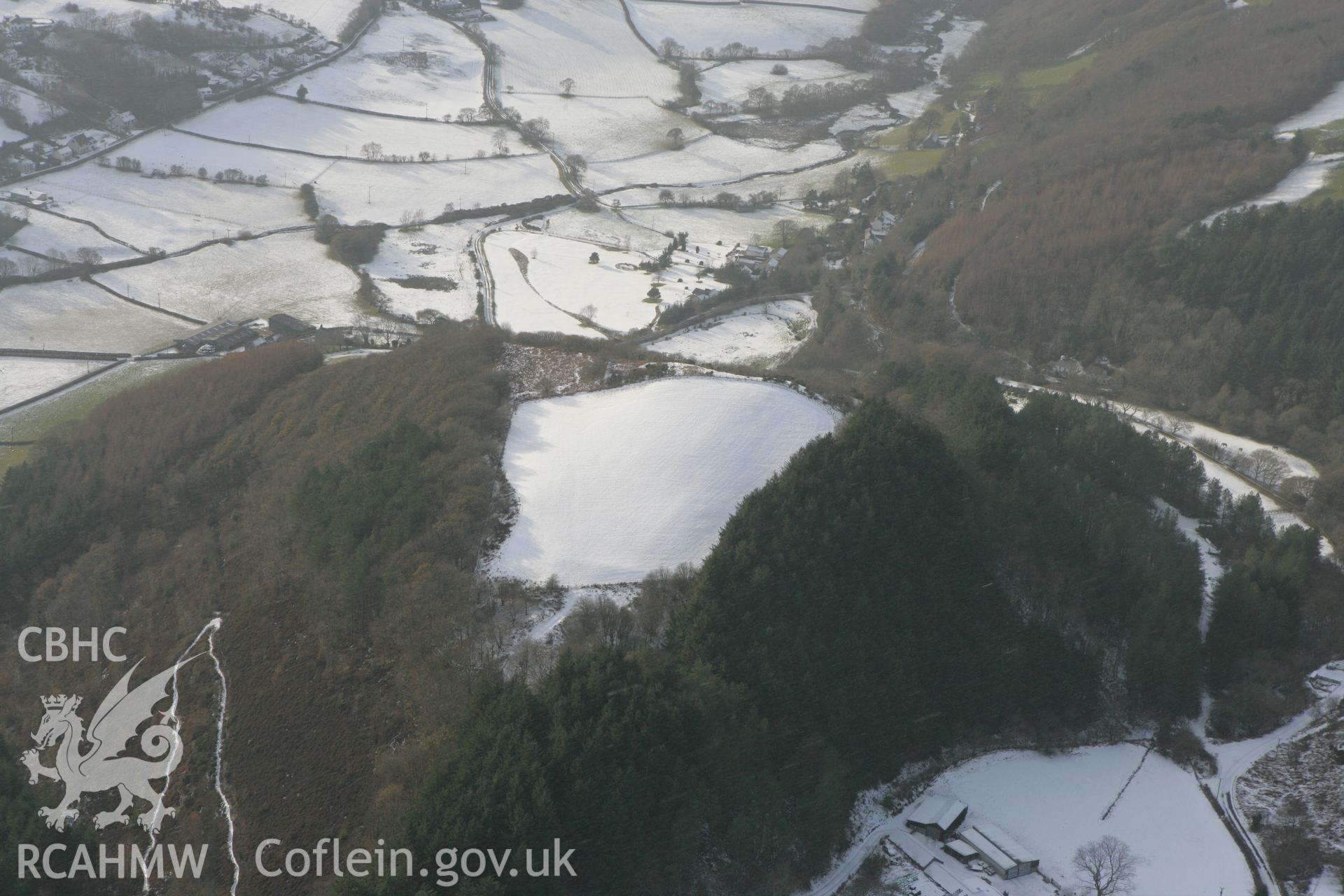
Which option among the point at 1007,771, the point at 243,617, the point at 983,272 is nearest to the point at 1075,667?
the point at 1007,771

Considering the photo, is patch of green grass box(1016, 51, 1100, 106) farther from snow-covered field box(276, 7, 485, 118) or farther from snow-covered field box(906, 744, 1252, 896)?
snow-covered field box(906, 744, 1252, 896)

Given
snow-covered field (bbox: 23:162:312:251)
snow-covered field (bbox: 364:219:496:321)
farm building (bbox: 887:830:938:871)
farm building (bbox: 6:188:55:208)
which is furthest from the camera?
farm building (bbox: 6:188:55:208)

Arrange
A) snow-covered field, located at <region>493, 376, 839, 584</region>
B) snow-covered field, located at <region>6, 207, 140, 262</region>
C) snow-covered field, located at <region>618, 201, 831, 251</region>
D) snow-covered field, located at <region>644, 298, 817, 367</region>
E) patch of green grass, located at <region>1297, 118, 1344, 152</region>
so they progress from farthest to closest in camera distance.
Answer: snow-covered field, located at <region>618, 201, 831, 251</region>
snow-covered field, located at <region>6, 207, 140, 262</region>
patch of green grass, located at <region>1297, 118, 1344, 152</region>
snow-covered field, located at <region>644, 298, 817, 367</region>
snow-covered field, located at <region>493, 376, 839, 584</region>

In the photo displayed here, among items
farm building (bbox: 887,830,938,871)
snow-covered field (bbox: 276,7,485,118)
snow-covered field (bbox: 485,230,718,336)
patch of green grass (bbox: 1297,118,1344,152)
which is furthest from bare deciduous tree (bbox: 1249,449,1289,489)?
snow-covered field (bbox: 276,7,485,118)

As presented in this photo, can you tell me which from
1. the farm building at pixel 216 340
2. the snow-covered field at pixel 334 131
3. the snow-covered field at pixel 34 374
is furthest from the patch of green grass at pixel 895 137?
the snow-covered field at pixel 34 374

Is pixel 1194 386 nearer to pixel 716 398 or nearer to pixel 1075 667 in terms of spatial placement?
pixel 1075 667

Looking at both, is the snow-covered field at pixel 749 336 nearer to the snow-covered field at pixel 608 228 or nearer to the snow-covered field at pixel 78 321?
the snow-covered field at pixel 608 228
